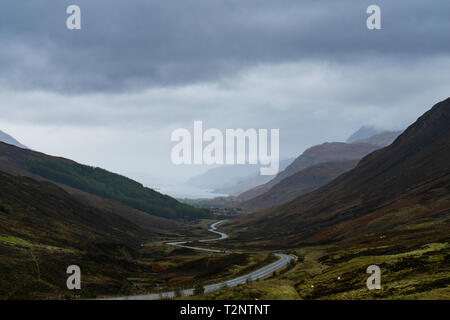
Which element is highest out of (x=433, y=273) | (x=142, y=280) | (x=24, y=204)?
(x=24, y=204)

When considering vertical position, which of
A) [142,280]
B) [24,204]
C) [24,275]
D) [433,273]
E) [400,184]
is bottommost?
[142,280]

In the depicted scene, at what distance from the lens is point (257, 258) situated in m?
108

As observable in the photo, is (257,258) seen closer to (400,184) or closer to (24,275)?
(24,275)

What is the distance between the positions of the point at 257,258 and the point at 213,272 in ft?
59.3

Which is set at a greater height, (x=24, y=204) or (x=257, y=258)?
(x=24, y=204)

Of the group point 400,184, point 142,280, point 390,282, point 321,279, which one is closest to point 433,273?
point 390,282

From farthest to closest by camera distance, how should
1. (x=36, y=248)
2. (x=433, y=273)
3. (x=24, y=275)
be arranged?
(x=36, y=248)
(x=24, y=275)
(x=433, y=273)

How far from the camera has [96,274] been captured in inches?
3317
